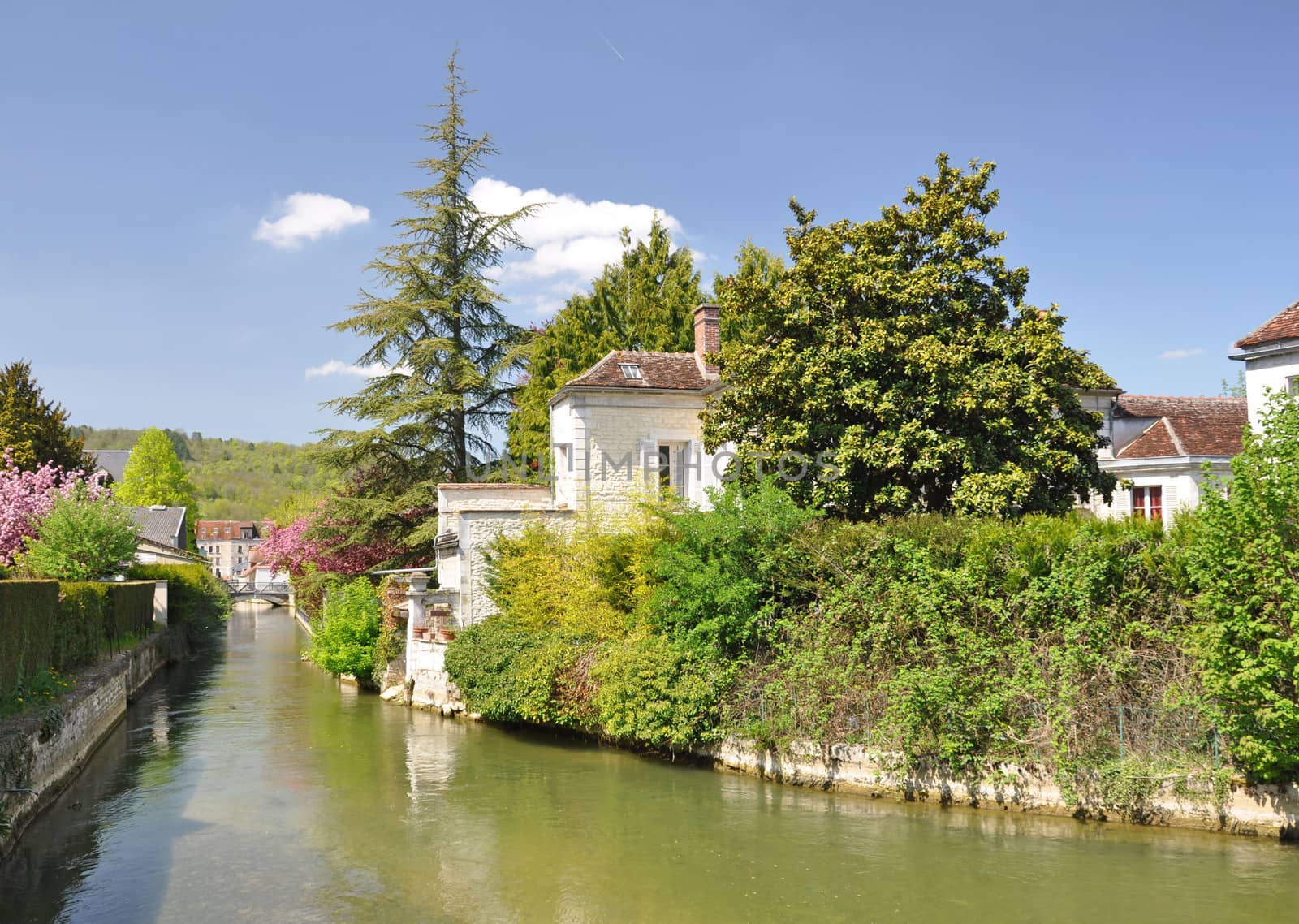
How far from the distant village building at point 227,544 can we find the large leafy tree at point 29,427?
280ft

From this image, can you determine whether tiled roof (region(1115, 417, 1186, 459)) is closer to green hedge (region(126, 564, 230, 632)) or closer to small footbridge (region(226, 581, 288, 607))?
green hedge (region(126, 564, 230, 632))

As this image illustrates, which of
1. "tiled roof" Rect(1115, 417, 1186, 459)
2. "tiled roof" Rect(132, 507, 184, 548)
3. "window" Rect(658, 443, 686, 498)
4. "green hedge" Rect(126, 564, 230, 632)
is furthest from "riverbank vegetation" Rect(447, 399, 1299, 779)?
"tiled roof" Rect(132, 507, 184, 548)

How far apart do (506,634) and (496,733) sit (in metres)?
2.16

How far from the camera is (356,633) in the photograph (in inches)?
1079

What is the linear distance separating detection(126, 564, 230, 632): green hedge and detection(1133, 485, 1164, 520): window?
32.4m

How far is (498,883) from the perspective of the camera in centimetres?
1086

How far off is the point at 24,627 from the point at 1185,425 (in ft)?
84.7

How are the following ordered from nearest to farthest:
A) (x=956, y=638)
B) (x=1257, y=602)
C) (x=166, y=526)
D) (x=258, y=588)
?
(x=1257, y=602) < (x=956, y=638) < (x=166, y=526) < (x=258, y=588)

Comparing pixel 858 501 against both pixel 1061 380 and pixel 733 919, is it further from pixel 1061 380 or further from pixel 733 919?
pixel 733 919

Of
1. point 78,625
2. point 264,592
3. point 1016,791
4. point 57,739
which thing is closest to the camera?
point 1016,791

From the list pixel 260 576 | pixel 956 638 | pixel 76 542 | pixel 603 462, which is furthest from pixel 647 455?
pixel 260 576

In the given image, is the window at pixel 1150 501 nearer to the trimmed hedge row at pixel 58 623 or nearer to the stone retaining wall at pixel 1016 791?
the stone retaining wall at pixel 1016 791

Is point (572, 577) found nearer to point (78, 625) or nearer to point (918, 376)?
point (918, 376)

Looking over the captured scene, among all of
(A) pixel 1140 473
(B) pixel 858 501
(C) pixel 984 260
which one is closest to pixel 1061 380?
(C) pixel 984 260
